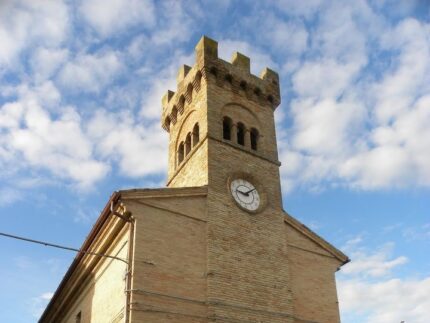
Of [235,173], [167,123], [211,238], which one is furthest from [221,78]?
[211,238]

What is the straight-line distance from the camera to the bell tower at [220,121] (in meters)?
19.6

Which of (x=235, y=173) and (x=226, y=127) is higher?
(x=226, y=127)

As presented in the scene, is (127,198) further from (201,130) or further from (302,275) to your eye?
(302,275)

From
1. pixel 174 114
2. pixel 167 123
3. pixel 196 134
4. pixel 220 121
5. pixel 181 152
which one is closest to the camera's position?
pixel 220 121

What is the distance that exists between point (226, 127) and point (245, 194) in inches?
133

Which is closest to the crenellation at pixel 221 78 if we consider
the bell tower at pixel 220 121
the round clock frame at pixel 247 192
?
the bell tower at pixel 220 121

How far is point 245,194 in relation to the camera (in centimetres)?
1905

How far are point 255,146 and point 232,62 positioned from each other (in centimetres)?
416

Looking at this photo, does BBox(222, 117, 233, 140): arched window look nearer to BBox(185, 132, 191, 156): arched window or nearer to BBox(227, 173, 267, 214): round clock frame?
BBox(185, 132, 191, 156): arched window

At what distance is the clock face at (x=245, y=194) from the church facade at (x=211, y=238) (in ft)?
0.15

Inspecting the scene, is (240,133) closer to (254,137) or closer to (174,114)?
(254,137)

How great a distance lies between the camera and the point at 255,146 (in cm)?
2139

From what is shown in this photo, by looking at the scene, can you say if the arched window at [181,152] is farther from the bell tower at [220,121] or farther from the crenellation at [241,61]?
the crenellation at [241,61]

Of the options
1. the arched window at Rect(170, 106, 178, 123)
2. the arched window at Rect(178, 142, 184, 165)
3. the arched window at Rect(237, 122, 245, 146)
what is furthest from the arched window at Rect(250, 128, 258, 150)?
the arched window at Rect(170, 106, 178, 123)
